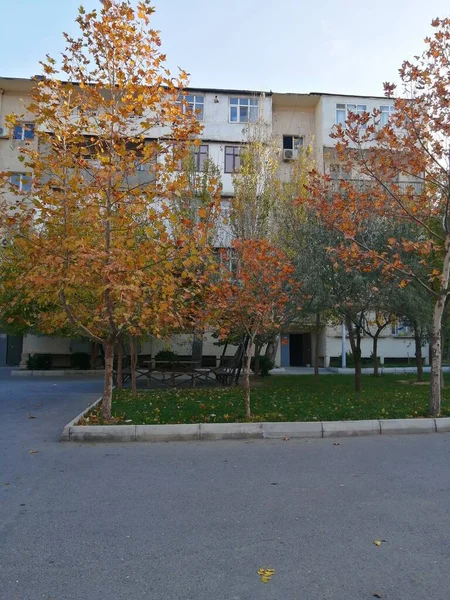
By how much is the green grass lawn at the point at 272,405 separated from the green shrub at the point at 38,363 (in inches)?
470

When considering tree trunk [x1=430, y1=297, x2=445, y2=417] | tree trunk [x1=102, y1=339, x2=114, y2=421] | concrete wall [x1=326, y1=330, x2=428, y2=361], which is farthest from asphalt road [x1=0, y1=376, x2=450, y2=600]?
concrete wall [x1=326, y1=330, x2=428, y2=361]

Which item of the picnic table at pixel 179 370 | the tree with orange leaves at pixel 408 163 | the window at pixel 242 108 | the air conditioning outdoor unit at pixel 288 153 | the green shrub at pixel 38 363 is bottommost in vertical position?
the green shrub at pixel 38 363

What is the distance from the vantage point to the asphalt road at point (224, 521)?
342 centimetres

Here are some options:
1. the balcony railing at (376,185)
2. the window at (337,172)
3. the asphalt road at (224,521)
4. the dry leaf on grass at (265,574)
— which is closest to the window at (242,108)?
the window at (337,172)

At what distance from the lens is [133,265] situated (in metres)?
8.34

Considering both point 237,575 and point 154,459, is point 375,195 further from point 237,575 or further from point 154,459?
point 237,575

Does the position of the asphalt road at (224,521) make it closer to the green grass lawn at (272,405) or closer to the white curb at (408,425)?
the white curb at (408,425)

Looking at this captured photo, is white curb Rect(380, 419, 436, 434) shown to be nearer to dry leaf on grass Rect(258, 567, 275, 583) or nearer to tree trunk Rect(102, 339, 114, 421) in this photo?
tree trunk Rect(102, 339, 114, 421)

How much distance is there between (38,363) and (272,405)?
16.8m

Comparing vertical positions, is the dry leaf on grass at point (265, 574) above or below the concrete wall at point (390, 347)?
below

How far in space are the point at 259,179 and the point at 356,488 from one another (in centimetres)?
1769

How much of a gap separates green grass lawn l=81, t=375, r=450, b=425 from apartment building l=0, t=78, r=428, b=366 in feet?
36.8

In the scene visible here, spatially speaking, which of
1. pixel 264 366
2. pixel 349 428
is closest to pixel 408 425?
pixel 349 428

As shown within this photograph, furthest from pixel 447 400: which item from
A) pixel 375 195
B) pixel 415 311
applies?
pixel 375 195
